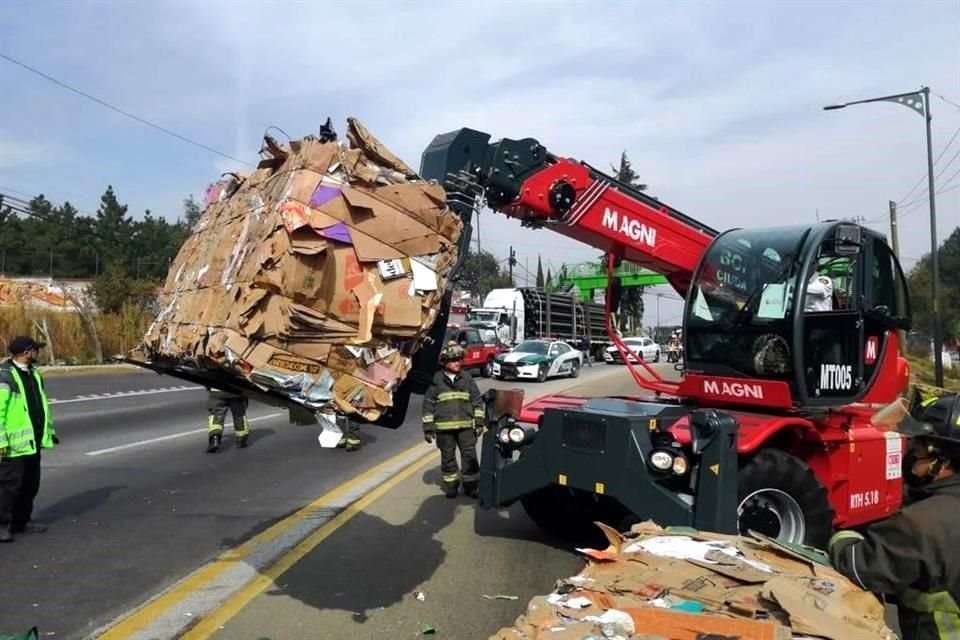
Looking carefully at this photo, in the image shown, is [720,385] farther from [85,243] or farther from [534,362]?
[85,243]

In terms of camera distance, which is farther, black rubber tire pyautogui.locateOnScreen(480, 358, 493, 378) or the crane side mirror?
black rubber tire pyautogui.locateOnScreen(480, 358, 493, 378)

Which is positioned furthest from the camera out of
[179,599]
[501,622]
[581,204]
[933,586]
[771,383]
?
[581,204]

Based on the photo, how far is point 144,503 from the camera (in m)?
8.10

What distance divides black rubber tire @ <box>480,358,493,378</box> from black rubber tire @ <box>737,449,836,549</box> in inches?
912

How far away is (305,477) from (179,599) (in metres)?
4.37

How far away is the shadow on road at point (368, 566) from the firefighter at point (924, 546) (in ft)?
10.1

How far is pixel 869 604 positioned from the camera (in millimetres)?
2746

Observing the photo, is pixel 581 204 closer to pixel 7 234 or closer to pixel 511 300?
pixel 511 300

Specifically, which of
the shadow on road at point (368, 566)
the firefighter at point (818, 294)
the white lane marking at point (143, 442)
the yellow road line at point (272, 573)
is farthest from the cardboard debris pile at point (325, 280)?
the white lane marking at point (143, 442)

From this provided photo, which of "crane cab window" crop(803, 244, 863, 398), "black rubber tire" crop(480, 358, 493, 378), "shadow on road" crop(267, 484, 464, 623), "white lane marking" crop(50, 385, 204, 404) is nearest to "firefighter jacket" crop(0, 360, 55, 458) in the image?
"shadow on road" crop(267, 484, 464, 623)

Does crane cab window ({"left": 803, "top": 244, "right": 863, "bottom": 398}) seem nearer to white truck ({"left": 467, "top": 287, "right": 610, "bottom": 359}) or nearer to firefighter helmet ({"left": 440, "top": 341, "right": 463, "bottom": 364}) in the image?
firefighter helmet ({"left": 440, "top": 341, "right": 463, "bottom": 364})

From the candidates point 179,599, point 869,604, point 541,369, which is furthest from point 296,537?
point 541,369

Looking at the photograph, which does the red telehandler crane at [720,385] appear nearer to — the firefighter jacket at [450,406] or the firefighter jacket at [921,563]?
the firefighter jacket at [450,406]

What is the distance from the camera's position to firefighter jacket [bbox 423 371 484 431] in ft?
28.1
